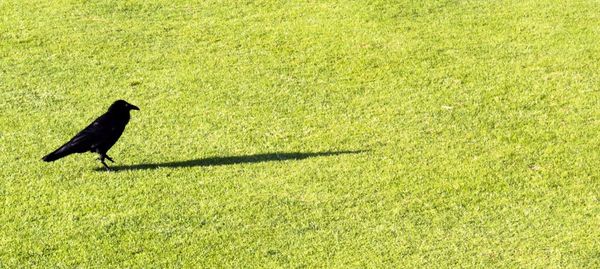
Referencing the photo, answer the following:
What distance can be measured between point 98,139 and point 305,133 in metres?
2.44

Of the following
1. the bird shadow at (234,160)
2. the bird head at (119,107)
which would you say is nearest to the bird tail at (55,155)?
the bird shadow at (234,160)

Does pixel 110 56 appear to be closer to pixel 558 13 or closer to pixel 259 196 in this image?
pixel 259 196

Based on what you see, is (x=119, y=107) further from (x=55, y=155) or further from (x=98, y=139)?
(x=55, y=155)

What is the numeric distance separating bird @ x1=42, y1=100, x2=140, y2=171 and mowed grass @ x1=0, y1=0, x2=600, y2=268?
0.94 feet

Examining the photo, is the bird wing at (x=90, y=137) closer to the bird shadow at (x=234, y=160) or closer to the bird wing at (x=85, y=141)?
the bird wing at (x=85, y=141)

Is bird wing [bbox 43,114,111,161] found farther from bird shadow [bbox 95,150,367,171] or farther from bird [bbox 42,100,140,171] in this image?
bird shadow [bbox 95,150,367,171]

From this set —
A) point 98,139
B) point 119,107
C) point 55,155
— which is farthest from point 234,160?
point 55,155

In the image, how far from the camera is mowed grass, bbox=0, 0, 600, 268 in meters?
9.55

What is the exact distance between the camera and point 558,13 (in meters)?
15.5

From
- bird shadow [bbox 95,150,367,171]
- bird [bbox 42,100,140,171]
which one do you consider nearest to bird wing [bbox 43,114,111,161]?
bird [bbox 42,100,140,171]

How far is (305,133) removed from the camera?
39.4 feet

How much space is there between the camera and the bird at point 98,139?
424 inches

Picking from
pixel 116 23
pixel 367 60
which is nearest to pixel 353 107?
pixel 367 60

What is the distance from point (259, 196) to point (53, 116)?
3356mm
